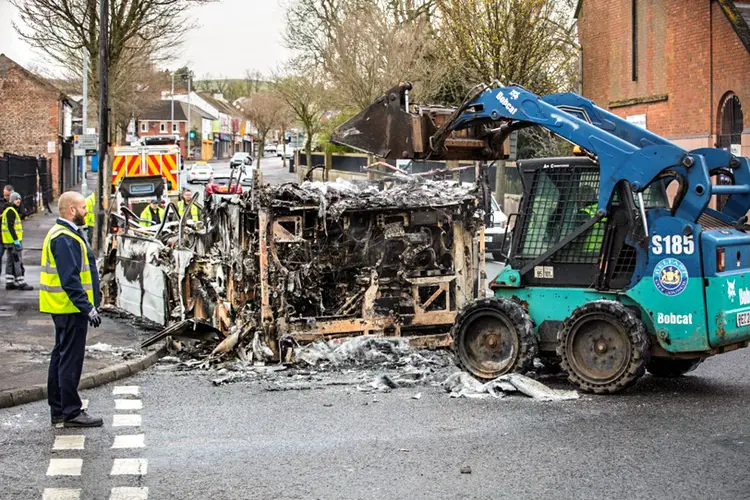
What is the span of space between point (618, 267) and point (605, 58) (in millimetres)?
24710

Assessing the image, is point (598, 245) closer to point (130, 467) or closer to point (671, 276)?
point (671, 276)

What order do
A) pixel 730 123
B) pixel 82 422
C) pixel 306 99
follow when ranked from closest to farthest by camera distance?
pixel 82 422 < pixel 730 123 < pixel 306 99

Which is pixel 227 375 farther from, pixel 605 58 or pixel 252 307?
pixel 605 58

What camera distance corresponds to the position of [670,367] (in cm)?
1016

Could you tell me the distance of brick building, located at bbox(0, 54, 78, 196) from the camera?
5491 centimetres

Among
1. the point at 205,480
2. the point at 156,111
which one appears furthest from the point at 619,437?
the point at 156,111

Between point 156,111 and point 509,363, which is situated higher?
point 156,111

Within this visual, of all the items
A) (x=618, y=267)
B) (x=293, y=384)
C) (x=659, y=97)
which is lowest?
(x=293, y=384)

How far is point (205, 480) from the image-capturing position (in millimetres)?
6539

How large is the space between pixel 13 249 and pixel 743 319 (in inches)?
530

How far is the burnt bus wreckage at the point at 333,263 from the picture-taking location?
11180 mm

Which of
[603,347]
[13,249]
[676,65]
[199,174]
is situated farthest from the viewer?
[199,174]

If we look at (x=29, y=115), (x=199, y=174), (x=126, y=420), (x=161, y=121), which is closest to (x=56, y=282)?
(x=126, y=420)

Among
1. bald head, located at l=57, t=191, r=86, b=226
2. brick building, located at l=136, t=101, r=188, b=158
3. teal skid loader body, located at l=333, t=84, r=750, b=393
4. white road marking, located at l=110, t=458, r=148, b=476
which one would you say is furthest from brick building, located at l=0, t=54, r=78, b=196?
brick building, located at l=136, t=101, r=188, b=158
